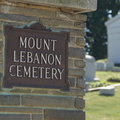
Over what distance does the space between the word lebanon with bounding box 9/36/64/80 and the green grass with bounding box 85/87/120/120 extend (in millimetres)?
6815

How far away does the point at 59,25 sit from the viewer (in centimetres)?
728

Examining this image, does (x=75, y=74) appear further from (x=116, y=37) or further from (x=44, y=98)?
(x=116, y=37)

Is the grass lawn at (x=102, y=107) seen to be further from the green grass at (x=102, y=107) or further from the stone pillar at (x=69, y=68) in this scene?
the stone pillar at (x=69, y=68)

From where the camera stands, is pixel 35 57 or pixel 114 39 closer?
pixel 35 57

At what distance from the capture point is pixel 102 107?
52.2ft

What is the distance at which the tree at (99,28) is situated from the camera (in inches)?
2190

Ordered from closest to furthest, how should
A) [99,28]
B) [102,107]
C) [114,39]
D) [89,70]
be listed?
[102,107] → [89,70] → [114,39] → [99,28]

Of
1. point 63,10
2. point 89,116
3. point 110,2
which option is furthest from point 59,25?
point 110,2

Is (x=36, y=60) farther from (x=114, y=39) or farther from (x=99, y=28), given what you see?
(x=99, y=28)

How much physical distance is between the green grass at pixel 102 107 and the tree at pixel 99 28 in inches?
1424

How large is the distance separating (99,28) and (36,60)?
1931 inches

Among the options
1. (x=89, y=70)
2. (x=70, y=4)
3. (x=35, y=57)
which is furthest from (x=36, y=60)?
(x=89, y=70)

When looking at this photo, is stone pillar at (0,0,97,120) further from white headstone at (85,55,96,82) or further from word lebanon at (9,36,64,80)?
white headstone at (85,55,96,82)

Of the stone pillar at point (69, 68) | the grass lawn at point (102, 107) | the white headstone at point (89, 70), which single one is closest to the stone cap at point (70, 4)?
the stone pillar at point (69, 68)
